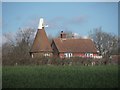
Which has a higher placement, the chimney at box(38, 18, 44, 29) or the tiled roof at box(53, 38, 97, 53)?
the chimney at box(38, 18, 44, 29)

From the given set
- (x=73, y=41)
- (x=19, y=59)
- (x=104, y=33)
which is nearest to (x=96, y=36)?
(x=104, y=33)

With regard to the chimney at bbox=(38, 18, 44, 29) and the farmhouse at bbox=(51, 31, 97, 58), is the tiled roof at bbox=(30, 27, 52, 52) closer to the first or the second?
the chimney at bbox=(38, 18, 44, 29)

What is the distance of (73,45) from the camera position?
71312mm

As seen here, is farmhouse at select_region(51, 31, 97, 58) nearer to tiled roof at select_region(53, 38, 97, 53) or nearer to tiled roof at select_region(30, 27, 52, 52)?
tiled roof at select_region(53, 38, 97, 53)

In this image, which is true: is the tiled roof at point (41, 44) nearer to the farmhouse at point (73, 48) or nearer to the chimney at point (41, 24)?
the chimney at point (41, 24)

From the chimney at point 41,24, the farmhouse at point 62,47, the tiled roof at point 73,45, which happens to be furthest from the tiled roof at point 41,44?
the tiled roof at point 73,45

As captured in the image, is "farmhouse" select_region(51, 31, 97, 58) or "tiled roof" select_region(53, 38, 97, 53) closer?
"farmhouse" select_region(51, 31, 97, 58)

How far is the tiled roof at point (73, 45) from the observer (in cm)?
6954

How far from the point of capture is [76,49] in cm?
7031

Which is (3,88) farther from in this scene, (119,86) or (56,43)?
(56,43)

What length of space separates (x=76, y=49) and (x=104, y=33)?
14690 mm

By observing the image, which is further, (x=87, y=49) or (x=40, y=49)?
(x=87, y=49)

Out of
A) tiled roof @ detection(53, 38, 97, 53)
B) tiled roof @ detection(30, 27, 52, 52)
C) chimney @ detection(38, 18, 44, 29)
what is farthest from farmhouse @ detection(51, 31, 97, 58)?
chimney @ detection(38, 18, 44, 29)

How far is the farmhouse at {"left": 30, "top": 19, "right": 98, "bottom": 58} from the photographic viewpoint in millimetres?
64125
